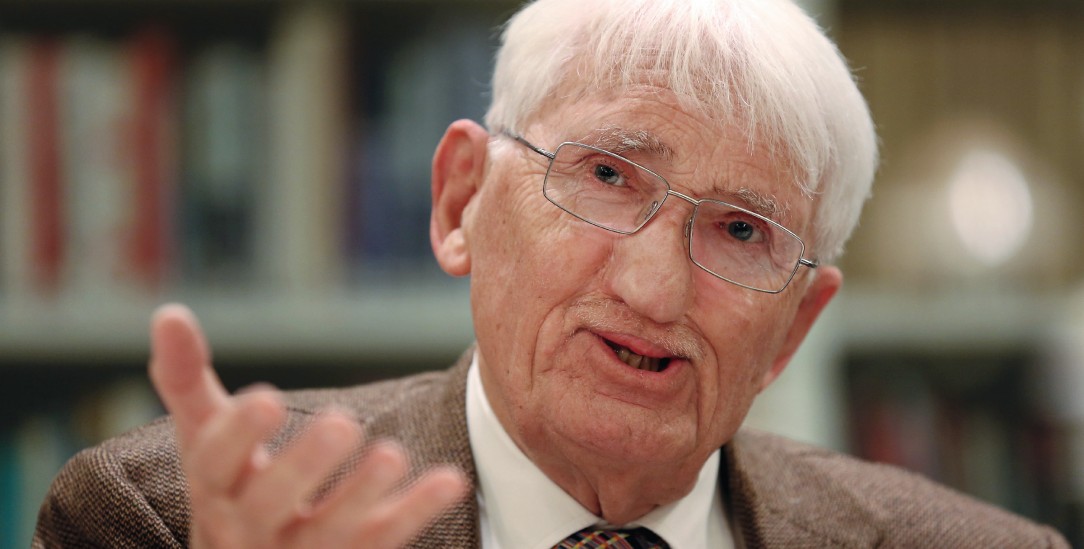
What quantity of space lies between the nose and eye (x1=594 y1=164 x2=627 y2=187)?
58mm

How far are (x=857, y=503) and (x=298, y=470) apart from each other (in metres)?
0.84

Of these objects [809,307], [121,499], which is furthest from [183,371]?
[809,307]

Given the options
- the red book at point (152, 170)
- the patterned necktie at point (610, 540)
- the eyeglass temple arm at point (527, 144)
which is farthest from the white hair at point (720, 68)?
the red book at point (152, 170)

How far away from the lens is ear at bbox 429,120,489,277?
4.10 feet

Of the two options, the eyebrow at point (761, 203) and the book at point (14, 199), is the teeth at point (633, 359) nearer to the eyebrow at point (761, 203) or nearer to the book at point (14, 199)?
the eyebrow at point (761, 203)

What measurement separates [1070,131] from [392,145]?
A: 1267 millimetres

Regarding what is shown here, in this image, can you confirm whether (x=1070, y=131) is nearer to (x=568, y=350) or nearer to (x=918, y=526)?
(x=918, y=526)

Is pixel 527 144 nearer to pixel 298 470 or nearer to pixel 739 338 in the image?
pixel 739 338

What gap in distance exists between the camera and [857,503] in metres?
1.39

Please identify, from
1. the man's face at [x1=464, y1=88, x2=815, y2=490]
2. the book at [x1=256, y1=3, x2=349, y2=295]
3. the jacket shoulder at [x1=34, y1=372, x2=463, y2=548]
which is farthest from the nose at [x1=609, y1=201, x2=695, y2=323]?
the book at [x1=256, y1=3, x2=349, y2=295]

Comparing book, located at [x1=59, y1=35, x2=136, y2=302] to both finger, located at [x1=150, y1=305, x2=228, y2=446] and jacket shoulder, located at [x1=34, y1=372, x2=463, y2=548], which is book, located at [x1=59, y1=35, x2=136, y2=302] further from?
finger, located at [x1=150, y1=305, x2=228, y2=446]

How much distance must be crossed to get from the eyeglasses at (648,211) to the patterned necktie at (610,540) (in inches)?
11.3

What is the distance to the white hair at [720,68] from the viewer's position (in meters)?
1.12

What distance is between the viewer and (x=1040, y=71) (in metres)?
2.14
